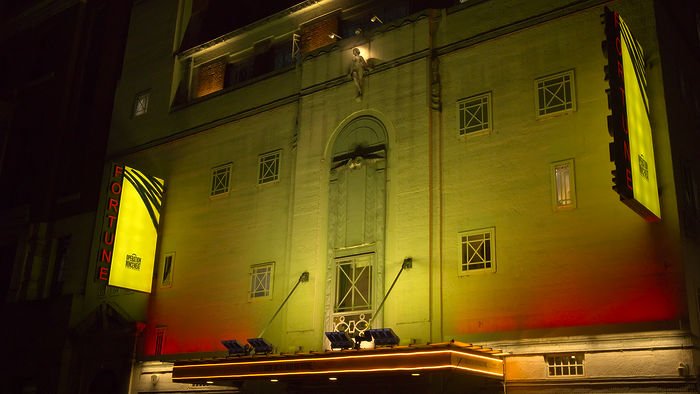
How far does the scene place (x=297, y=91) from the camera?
2470cm

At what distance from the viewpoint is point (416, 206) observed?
20.4m

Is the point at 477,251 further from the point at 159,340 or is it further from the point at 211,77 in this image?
the point at 211,77

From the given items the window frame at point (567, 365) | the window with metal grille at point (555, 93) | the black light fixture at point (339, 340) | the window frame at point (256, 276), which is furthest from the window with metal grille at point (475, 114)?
the window frame at point (256, 276)

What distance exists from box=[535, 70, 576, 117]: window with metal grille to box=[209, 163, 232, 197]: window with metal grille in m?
12.0

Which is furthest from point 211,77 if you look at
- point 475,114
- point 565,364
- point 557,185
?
point 565,364

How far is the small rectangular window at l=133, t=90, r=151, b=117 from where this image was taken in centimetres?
3028

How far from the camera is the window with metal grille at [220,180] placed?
25875 millimetres

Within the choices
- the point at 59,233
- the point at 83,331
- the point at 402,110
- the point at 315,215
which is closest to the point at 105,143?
the point at 59,233

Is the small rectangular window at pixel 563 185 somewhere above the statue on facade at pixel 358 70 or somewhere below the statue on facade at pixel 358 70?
below

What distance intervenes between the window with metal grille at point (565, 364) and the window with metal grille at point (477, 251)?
2.84 metres

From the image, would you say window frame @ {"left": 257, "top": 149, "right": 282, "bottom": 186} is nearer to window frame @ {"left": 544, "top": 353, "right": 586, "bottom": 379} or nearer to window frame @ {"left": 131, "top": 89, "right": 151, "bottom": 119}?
window frame @ {"left": 131, "top": 89, "right": 151, "bottom": 119}

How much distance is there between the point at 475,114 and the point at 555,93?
2436mm

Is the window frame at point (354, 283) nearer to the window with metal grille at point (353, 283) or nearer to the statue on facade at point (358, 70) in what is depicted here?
the window with metal grille at point (353, 283)

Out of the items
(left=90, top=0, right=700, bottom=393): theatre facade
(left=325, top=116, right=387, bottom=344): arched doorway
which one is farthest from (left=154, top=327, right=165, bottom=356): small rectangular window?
(left=325, top=116, right=387, bottom=344): arched doorway
